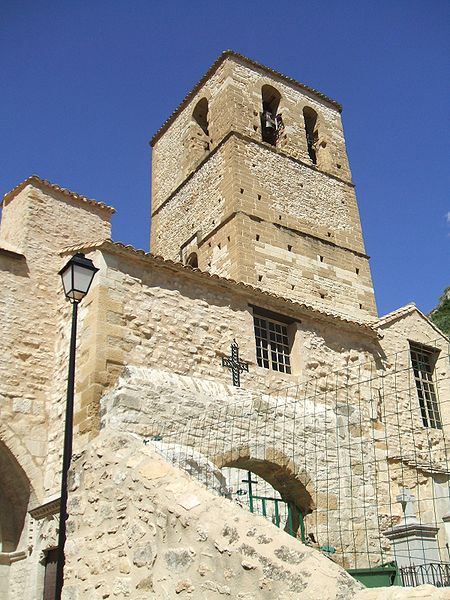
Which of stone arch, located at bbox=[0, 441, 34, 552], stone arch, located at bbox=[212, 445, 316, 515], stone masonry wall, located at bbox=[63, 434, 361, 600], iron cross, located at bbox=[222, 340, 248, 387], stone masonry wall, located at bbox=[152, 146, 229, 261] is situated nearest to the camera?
stone masonry wall, located at bbox=[63, 434, 361, 600]

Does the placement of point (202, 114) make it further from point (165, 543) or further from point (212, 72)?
point (165, 543)

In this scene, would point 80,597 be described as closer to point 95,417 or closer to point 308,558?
point 95,417

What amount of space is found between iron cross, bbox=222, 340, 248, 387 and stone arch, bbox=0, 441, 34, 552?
3.52m

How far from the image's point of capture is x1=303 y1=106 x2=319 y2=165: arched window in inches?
798

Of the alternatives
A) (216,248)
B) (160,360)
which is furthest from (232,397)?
(216,248)

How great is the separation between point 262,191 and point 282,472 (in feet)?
30.5

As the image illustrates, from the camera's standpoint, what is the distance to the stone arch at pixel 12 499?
928 centimetres

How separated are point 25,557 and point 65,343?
3.16 metres

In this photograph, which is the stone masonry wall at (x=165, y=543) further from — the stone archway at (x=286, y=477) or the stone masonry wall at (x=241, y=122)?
the stone masonry wall at (x=241, y=122)

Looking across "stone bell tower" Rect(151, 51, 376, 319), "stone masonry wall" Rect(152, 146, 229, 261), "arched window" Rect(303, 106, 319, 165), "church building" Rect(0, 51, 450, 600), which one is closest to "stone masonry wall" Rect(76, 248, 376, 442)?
"church building" Rect(0, 51, 450, 600)

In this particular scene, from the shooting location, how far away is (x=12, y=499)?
9.48 meters

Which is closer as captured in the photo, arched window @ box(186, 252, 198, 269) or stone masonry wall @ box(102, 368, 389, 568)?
stone masonry wall @ box(102, 368, 389, 568)

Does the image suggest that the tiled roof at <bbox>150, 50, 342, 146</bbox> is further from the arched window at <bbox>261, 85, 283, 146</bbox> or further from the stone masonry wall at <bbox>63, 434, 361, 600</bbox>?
the stone masonry wall at <bbox>63, 434, 361, 600</bbox>

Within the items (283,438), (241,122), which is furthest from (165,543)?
(241,122)
